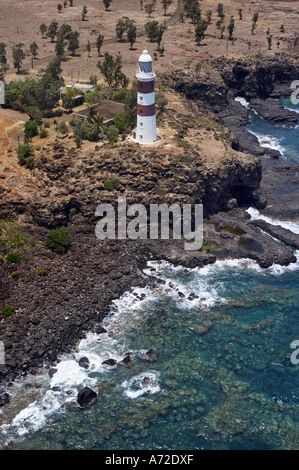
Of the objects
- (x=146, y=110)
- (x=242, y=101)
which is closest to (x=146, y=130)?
(x=146, y=110)

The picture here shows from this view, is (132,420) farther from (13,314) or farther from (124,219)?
(124,219)

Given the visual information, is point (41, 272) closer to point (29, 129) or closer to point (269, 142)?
point (29, 129)

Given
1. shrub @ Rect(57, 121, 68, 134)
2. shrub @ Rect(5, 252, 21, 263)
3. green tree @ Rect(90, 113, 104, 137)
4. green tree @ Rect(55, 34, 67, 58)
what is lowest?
shrub @ Rect(5, 252, 21, 263)

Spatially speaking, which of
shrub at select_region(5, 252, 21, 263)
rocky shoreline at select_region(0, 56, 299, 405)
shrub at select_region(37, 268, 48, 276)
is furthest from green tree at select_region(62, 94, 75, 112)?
shrub at select_region(37, 268, 48, 276)

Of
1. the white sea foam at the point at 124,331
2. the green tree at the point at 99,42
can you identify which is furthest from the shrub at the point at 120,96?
the white sea foam at the point at 124,331

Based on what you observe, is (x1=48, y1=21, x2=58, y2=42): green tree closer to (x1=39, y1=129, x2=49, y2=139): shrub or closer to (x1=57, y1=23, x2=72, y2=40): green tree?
(x1=57, y1=23, x2=72, y2=40): green tree
